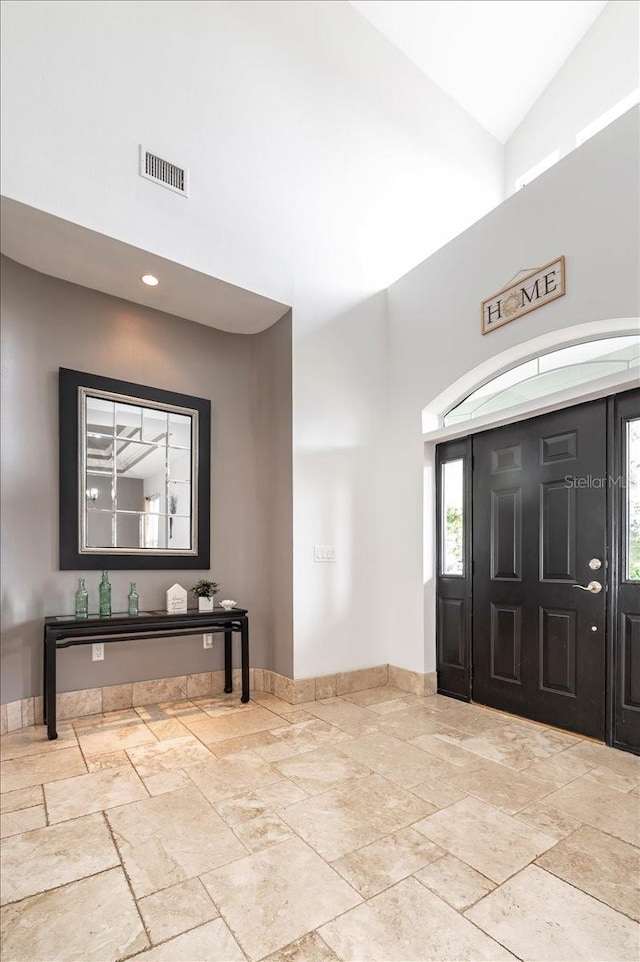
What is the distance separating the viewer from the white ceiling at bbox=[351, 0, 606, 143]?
483 cm

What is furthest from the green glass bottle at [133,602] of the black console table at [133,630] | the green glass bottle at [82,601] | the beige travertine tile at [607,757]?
the beige travertine tile at [607,757]

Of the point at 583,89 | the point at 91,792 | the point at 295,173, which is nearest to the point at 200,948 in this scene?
the point at 91,792

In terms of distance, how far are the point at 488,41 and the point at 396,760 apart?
6464 millimetres

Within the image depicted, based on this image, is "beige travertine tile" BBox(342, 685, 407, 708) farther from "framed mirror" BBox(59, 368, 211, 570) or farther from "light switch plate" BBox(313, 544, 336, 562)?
"framed mirror" BBox(59, 368, 211, 570)

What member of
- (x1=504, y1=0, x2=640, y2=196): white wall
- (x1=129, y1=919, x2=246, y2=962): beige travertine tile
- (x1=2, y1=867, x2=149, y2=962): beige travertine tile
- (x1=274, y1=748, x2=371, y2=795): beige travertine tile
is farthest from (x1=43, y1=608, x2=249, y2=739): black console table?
(x1=504, y1=0, x2=640, y2=196): white wall

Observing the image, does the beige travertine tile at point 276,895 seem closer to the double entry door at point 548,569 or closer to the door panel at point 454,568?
the double entry door at point 548,569

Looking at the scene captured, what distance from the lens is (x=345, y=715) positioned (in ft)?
12.3

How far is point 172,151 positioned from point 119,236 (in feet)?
2.66

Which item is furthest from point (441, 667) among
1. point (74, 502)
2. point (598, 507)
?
point (74, 502)

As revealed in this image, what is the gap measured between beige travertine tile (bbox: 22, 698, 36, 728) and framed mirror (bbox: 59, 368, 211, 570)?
0.90 metres

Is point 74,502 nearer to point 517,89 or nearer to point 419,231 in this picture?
point 419,231

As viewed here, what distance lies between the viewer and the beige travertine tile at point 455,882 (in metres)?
1.80

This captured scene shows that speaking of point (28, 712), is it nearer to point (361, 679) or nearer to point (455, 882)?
point (361, 679)

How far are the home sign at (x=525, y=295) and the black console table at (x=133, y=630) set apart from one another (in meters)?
2.90
